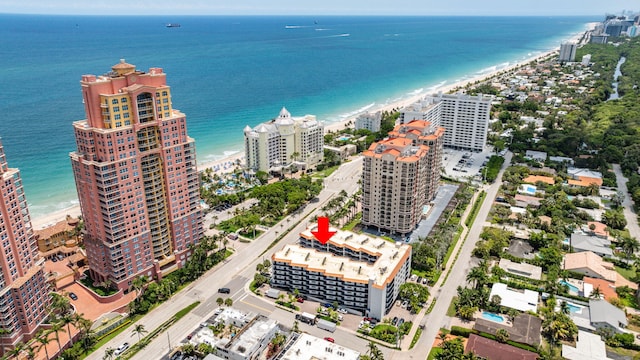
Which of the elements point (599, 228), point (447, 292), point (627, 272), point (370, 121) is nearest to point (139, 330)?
point (447, 292)

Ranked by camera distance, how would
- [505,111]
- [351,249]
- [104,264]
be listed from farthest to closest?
[505,111]
[351,249]
[104,264]

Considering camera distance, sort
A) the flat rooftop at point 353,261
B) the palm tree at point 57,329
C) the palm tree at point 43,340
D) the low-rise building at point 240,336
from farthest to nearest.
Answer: the flat rooftop at point 353,261, the low-rise building at point 240,336, the palm tree at point 57,329, the palm tree at point 43,340

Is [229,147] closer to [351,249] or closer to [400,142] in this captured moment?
[400,142]

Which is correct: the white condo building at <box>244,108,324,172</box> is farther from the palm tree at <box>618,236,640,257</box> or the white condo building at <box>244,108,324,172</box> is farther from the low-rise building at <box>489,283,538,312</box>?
the palm tree at <box>618,236,640,257</box>

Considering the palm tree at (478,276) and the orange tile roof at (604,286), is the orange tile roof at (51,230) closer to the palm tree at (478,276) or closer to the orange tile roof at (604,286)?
the palm tree at (478,276)

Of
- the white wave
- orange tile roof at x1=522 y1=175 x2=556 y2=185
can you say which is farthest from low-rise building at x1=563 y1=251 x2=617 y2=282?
the white wave

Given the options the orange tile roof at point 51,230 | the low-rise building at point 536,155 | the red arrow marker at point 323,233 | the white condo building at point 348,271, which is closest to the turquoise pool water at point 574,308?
the white condo building at point 348,271

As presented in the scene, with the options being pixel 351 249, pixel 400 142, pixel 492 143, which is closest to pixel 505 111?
pixel 492 143
